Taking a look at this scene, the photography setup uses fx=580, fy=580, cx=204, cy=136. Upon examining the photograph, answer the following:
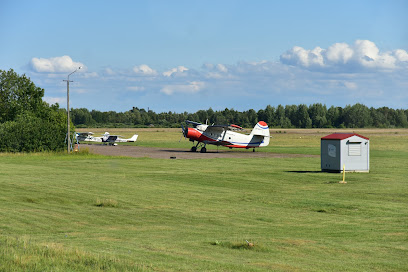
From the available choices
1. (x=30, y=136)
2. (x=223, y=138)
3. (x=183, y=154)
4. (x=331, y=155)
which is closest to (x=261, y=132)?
(x=223, y=138)

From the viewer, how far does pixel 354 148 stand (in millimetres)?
35375

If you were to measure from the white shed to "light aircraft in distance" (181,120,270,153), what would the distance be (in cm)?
2436

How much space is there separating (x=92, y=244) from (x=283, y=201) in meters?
11.5

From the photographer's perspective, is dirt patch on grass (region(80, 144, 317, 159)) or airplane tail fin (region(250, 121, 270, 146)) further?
airplane tail fin (region(250, 121, 270, 146))

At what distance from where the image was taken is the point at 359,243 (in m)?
13.8

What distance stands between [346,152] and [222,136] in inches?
1101

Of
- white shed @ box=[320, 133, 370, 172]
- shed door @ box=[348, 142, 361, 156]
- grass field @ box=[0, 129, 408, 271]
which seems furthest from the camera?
shed door @ box=[348, 142, 361, 156]

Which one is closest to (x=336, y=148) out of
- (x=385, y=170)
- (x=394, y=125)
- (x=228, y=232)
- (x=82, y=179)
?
(x=385, y=170)

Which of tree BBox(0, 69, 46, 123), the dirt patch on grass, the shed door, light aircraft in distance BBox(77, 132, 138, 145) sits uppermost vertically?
tree BBox(0, 69, 46, 123)

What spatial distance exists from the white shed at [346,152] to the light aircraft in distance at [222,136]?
2436cm

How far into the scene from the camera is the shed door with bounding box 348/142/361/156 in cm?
3525

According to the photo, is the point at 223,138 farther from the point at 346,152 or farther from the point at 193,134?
the point at 346,152

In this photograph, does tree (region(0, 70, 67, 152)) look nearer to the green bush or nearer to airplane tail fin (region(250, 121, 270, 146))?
the green bush

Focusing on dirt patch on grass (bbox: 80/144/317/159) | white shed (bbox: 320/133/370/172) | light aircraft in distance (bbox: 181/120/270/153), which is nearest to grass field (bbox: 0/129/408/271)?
white shed (bbox: 320/133/370/172)
